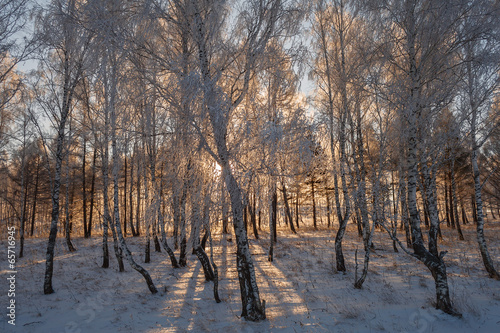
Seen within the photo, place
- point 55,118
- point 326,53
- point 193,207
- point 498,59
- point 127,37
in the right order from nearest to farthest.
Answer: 1. point 127,37
2. point 193,207
3. point 498,59
4. point 55,118
5. point 326,53

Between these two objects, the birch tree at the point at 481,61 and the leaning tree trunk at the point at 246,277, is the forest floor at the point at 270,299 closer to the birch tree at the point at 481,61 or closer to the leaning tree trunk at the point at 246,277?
the leaning tree trunk at the point at 246,277

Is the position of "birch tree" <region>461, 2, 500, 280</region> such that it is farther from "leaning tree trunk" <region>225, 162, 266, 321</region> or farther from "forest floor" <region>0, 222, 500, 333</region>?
"leaning tree trunk" <region>225, 162, 266, 321</region>

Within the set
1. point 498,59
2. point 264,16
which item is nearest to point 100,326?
point 264,16

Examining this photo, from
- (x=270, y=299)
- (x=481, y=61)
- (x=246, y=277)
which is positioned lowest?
(x=270, y=299)

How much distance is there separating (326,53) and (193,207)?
8145 millimetres

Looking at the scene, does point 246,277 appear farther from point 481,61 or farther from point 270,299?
point 481,61

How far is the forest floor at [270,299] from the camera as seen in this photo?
5070mm

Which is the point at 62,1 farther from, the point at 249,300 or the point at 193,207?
the point at 249,300

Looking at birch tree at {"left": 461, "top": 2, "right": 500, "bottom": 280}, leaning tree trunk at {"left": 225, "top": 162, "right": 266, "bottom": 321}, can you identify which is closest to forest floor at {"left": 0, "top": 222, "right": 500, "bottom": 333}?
leaning tree trunk at {"left": 225, "top": 162, "right": 266, "bottom": 321}

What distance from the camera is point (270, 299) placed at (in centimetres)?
659

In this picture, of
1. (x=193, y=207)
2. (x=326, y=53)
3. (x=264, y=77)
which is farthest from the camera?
(x=326, y=53)

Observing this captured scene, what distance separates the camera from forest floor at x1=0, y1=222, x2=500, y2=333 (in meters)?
5.07

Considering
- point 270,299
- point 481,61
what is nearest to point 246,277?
point 270,299

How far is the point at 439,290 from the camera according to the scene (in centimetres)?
514
